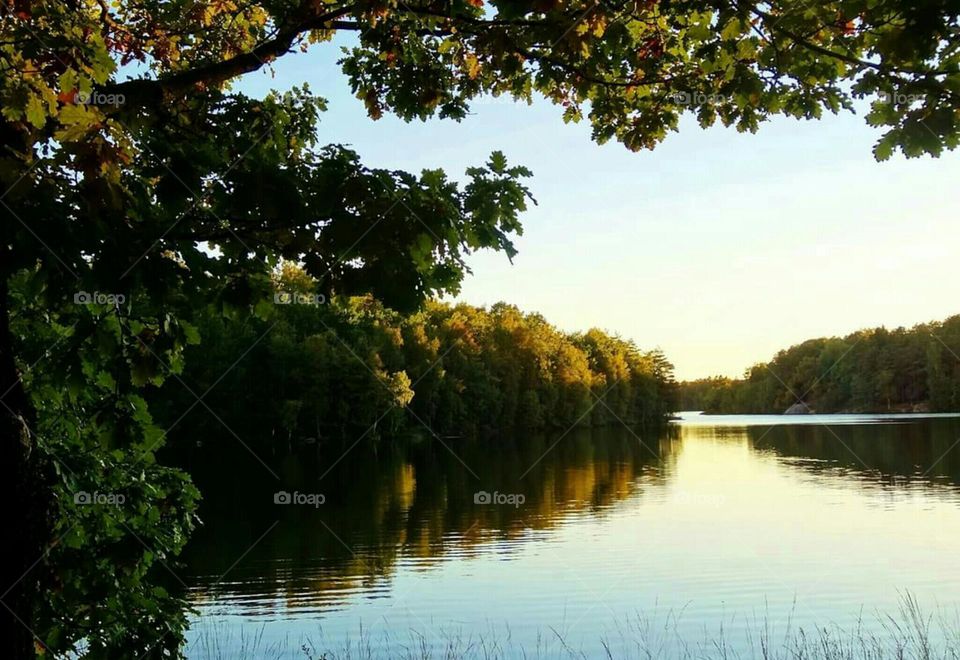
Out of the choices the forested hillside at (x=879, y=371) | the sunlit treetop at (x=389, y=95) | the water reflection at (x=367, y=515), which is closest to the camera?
the sunlit treetop at (x=389, y=95)

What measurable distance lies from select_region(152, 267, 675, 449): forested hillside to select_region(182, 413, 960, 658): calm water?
23160mm

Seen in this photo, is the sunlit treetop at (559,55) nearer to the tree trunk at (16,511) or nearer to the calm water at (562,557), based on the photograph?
the tree trunk at (16,511)

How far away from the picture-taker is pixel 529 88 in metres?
7.23

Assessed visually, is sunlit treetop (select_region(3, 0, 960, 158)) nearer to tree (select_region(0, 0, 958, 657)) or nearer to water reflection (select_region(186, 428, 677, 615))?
tree (select_region(0, 0, 958, 657))

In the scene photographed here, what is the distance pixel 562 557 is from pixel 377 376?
5375 centimetres

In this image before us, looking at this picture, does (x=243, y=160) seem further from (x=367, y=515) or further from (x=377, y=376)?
(x=377, y=376)

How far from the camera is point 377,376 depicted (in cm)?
7606

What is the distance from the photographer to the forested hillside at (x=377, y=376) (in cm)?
7762

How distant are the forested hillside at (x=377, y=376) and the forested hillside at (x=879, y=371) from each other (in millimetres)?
64086

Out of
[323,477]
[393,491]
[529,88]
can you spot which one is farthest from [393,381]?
[529,88]

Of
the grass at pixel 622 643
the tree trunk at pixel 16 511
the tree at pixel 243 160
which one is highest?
the tree at pixel 243 160

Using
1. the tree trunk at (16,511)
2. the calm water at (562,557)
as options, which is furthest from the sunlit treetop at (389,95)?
the calm water at (562,557)

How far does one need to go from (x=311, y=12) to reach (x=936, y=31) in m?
3.46

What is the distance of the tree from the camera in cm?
423
